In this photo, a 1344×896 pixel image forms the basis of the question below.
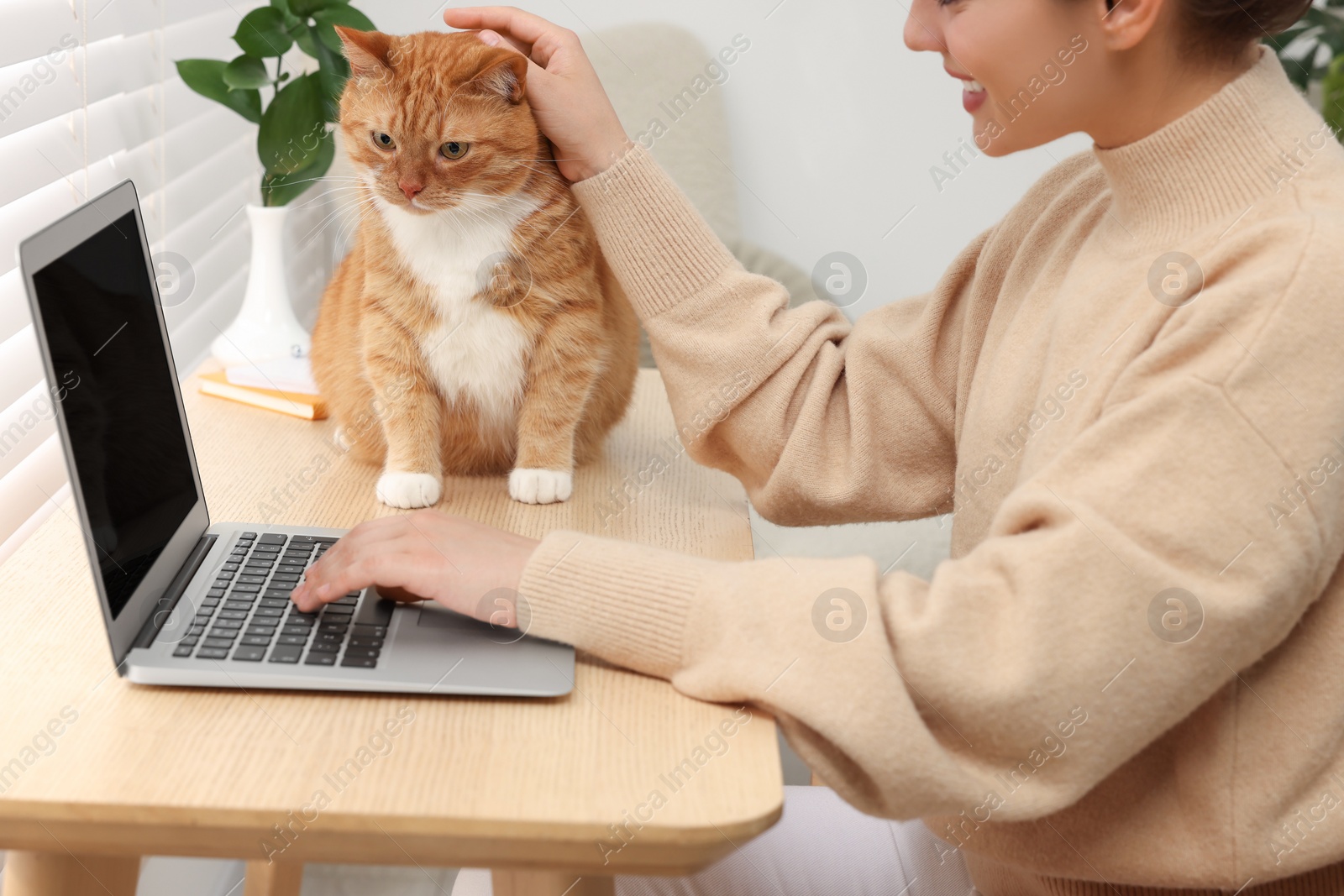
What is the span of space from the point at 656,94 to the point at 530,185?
4.11 ft

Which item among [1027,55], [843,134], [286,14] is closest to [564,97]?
[1027,55]

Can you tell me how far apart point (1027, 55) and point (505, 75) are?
48 cm

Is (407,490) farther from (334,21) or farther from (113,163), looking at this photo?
(334,21)

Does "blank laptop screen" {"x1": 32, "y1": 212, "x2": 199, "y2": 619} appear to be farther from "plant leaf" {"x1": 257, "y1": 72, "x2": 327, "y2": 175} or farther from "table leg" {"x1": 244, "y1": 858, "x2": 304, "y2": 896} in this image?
"plant leaf" {"x1": 257, "y1": 72, "x2": 327, "y2": 175}

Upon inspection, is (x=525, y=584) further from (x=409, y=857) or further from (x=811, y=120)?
(x=811, y=120)

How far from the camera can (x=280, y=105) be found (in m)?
1.62

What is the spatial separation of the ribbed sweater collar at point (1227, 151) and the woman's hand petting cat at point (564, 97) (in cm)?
47

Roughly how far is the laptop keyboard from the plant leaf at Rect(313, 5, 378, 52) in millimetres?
1053

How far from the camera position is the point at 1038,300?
0.87 metres

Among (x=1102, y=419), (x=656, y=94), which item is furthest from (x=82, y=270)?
(x=656, y=94)

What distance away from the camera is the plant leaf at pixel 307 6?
5.30 feet

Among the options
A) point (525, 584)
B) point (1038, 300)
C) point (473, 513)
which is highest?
point (1038, 300)

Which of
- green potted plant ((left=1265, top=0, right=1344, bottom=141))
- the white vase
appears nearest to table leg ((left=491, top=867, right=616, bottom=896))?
the white vase

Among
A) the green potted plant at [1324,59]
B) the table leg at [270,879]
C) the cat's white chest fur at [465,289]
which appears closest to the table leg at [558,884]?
the cat's white chest fur at [465,289]
